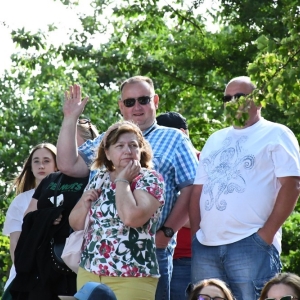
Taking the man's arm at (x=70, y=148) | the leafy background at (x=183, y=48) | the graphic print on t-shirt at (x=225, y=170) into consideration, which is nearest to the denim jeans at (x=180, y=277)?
the graphic print on t-shirt at (x=225, y=170)

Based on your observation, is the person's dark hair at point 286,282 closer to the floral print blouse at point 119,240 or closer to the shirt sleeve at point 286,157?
the floral print blouse at point 119,240

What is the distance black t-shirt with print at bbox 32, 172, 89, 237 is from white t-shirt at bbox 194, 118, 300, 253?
0.91m

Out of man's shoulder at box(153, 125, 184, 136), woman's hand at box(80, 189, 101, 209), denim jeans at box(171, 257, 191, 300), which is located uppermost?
man's shoulder at box(153, 125, 184, 136)

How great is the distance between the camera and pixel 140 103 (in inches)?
283

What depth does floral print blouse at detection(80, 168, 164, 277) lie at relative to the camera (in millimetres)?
6184

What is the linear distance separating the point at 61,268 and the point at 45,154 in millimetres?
1807

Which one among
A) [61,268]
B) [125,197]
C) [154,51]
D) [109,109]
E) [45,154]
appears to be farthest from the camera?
[109,109]

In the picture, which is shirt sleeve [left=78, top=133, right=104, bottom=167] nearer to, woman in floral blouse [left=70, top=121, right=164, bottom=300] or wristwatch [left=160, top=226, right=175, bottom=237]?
woman in floral blouse [left=70, top=121, right=164, bottom=300]

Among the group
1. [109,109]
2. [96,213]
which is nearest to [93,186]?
[96,213]

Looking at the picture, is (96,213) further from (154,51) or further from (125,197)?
(154,51)

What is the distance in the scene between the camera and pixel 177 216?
685 centimetres

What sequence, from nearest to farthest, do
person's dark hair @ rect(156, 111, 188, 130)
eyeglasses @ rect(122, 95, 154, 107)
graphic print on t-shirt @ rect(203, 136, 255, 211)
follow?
graphic print on t-shirt @ rect(203, 136, 255, 211), eyeglasses @ rect(122, 95, 154, 107), person's dark hair @ rect(156, 111, 188, 130)

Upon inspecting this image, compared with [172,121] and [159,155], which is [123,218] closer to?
[159,155]

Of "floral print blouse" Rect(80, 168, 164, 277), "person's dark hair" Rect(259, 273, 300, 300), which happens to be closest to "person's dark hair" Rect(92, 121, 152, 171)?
"floral print blouse" Rect(80, 168, 164, 277)
